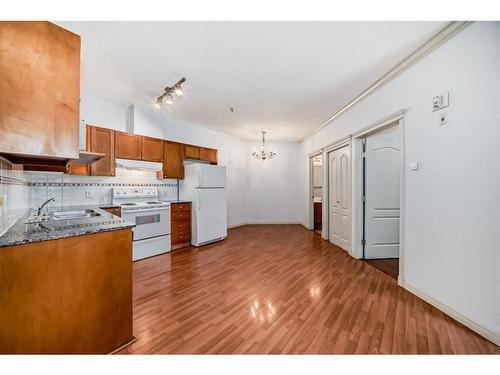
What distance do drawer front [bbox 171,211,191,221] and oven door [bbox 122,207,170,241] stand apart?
14 centimetres

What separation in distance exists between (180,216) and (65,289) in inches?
113

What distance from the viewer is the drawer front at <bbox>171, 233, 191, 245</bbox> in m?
4.05

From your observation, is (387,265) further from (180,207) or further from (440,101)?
(180,207)

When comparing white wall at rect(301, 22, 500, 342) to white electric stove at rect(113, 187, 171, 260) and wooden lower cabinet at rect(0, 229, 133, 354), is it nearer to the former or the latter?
wooden lower cabinet at rect(0, 229, 133, 354)

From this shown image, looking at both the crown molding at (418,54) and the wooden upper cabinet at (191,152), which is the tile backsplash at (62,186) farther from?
the crown molding at (418,54)

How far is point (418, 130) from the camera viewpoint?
230 centimetres

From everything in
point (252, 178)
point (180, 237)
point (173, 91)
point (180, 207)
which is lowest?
point (180, 237)

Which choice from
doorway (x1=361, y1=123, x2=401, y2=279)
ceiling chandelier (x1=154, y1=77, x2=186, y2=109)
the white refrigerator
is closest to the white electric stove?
the white refrigerator

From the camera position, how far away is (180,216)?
417cm

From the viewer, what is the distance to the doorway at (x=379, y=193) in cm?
343

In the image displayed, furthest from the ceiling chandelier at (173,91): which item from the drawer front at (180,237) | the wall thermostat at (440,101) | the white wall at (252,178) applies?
the wall thermostat at (440,101)

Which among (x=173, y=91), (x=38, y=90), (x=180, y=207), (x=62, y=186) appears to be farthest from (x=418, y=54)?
(x=62, y=186)
